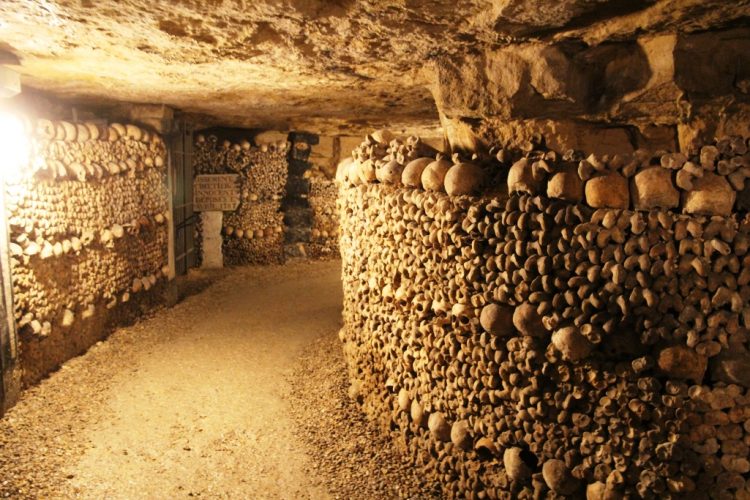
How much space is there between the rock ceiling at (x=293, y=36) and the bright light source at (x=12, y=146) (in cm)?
43

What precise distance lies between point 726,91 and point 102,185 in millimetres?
4964

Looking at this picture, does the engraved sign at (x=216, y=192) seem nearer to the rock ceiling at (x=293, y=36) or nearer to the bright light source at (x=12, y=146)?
the rock ceiling at (x=293, y=36)

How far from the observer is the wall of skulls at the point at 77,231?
4090 millimetres

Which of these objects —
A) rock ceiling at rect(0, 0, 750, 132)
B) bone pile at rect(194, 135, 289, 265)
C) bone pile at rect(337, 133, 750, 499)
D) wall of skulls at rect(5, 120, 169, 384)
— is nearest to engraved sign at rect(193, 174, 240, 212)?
bone pile at rect(194, 135, 289, 265)

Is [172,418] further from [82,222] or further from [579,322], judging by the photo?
[579,322]

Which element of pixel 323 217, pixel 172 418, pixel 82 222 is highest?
pixel 82 222

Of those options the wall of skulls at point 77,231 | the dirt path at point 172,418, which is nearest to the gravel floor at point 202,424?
the dirt path at point 172,418

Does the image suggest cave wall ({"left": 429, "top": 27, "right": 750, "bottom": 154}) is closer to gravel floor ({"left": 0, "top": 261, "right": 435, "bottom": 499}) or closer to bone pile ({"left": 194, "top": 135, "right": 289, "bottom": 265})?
gravel floor ({"left": 0, "top": 261, "right": 435, "bottom": 499})

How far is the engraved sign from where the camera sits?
871 cm

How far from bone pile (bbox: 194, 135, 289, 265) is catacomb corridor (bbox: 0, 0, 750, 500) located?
315 cm

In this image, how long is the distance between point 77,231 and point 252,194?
433 centimetres

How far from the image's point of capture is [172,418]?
150 inches

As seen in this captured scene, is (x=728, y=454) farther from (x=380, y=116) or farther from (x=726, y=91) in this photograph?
(x=380, y=116)

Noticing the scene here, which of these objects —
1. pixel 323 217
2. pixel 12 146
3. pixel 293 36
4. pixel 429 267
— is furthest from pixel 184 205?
pixel 429 267
